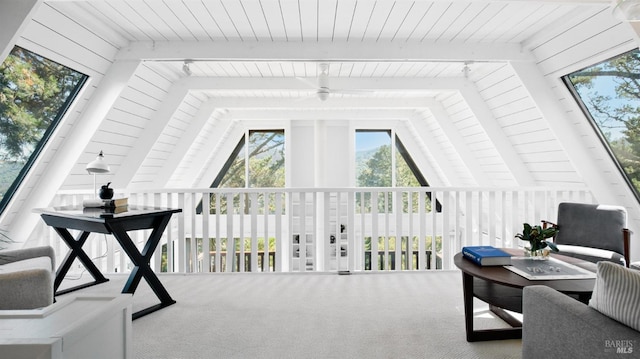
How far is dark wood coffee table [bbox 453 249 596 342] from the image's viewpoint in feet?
5.67

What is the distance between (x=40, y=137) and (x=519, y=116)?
4758 millimetres

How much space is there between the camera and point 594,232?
123 inches

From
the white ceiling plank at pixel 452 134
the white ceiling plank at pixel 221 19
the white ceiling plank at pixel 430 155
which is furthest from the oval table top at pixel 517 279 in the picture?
the white ceiling plank at pixel 430 155

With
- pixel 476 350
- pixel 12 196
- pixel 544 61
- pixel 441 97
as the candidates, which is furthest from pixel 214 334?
pixel 441 97

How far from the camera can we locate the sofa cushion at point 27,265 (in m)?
1.95

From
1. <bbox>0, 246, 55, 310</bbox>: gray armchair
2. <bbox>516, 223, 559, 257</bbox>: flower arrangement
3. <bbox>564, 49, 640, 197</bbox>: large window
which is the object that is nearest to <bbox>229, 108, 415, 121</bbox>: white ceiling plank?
<bbox>564, 49, 640, 197</bbox>: large window

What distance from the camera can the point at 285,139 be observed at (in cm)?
670

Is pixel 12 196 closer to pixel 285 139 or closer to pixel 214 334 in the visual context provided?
pixel 214 334

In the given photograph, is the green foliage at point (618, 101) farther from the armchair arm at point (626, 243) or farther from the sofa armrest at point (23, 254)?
the sofa armrest at point (23, 254)

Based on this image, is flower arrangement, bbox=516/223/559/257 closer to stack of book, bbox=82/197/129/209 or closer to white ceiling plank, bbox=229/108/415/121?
stack of book, bbox=82/197/129/209

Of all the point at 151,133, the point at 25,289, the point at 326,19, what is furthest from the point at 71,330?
the point at 151,133

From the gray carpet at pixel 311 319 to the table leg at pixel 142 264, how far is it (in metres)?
0.09

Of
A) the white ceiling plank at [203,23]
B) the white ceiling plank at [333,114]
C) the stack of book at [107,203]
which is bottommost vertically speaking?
the stack of book at [107,203]

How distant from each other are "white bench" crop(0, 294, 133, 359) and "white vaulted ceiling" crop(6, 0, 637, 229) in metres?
2.27
